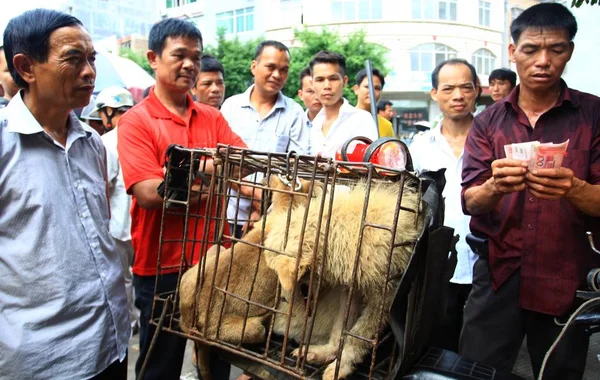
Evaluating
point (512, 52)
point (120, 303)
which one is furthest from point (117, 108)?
point (512, 52)

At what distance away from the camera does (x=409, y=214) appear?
147cm

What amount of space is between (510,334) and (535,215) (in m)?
0.54

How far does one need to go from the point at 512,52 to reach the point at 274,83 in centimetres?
186

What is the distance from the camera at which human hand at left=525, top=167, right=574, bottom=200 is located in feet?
5.50

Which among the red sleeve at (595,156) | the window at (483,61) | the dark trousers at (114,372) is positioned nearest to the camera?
the dark trousers at (114,372)

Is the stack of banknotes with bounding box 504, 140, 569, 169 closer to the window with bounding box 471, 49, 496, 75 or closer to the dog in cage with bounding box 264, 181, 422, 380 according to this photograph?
the dog in cage with bounding box 264, 181, 422, 380

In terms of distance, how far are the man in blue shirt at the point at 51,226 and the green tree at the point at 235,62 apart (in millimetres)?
21042

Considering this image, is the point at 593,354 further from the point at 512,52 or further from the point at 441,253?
the point at 441,253

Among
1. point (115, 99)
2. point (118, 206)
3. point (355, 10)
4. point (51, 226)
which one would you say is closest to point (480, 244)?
point (51, 226)

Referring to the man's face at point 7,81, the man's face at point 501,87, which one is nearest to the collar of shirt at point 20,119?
the man's face at point 7,81

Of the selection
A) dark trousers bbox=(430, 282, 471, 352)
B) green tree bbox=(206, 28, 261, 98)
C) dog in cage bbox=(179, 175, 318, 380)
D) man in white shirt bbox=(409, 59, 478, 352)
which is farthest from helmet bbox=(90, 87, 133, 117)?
green tree bbox=(206, 28, 261, 98)

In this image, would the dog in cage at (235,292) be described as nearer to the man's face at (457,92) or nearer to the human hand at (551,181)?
the human hand at (551,181)

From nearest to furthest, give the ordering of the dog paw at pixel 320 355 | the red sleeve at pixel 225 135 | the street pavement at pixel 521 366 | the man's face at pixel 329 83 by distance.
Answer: the dog paw at pixel 320 355 → the red sleeve at pixel 225 135 → the street pavement at pixel 521 366 → the man's face at pixel 329 83

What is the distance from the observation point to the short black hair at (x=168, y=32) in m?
2.41
